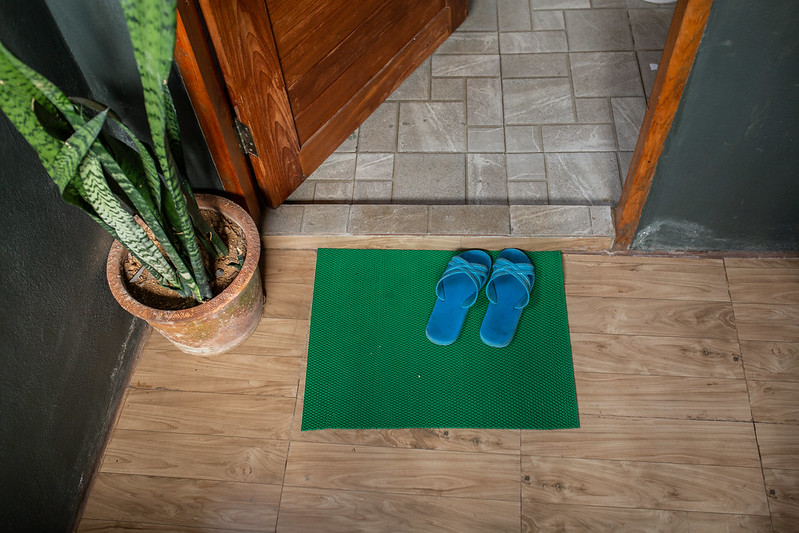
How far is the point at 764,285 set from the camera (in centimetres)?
210

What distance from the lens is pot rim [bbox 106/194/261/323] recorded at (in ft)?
5.78

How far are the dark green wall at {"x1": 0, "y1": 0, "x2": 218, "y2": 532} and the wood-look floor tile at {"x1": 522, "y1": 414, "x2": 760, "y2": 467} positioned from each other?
1313mm

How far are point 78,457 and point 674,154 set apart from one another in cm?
195

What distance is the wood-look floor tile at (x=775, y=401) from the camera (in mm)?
1854

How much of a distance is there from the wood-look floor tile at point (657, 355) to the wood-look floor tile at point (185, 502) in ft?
3.48

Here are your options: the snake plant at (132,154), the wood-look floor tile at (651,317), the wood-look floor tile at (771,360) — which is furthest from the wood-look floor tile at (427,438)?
the wood-look floor tile at (771,360)

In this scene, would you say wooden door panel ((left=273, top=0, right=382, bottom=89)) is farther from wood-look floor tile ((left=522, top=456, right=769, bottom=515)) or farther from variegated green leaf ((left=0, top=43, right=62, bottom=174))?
wood-look floor tile ((left=522, top=456, right=769, bottom=515))

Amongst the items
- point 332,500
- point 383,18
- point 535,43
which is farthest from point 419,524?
point 535,43

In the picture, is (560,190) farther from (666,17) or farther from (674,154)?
(666,17)

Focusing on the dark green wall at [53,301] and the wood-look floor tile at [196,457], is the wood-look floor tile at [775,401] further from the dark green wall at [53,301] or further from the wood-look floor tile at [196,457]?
the dark green wall at [53,301]

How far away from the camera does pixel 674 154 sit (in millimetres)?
1804

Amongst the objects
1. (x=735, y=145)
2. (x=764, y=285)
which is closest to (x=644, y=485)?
(x=764, y=285)

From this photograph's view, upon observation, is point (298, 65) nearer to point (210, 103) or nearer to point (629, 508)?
point (210, 103)

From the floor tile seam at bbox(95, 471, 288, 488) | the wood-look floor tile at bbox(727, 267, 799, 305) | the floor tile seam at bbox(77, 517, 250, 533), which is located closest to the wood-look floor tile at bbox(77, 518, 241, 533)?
the floor tile seam at bbox(77, 517, 250, 533)
